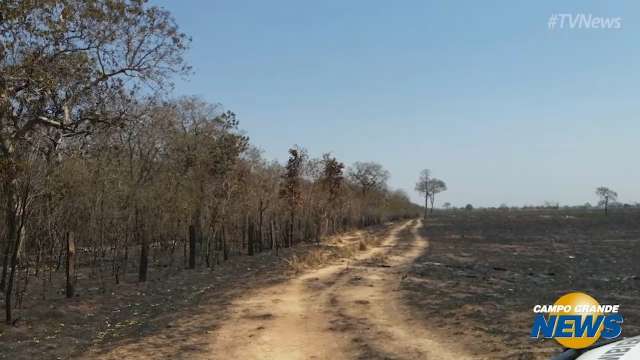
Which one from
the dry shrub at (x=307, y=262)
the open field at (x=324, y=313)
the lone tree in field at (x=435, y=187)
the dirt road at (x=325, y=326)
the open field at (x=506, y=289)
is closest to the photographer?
the dirt road at (x=325, y=326)

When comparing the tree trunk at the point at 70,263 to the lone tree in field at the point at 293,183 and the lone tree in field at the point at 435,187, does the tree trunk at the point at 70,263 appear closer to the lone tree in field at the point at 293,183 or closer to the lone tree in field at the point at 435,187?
the lone tree in field at the point at 293,183

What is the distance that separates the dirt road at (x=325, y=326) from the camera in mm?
8430

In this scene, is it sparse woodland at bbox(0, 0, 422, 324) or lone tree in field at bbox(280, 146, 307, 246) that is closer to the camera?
sparse woodland at bbox(0, 0, 422, 324)

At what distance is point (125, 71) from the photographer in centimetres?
1513

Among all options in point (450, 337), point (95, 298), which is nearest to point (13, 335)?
point (95, 298)

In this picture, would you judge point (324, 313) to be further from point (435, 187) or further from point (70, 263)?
point (435, 187)

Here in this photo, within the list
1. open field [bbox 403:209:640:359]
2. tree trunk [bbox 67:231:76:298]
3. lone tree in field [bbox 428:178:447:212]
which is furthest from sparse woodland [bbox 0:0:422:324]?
lone tree in field [bbox 428:178:447:212]

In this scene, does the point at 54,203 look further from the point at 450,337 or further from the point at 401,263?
the point at 401,263

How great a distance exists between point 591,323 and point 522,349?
474 centimetres

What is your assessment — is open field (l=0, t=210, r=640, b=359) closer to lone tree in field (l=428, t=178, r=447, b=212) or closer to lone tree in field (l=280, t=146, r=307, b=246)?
lone tree in field (l=280, t=146, r=307, b=246)

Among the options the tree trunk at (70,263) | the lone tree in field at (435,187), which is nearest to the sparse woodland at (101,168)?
the tree trunk at (70,263)

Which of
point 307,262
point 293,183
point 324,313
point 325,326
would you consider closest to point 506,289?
point 324,313

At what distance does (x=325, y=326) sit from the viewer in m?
10.2

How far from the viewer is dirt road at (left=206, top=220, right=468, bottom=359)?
8430mm
